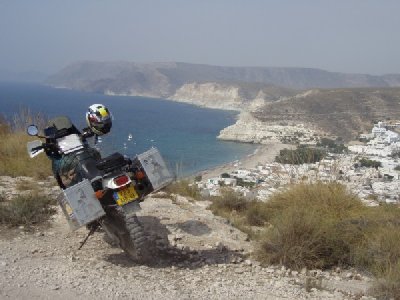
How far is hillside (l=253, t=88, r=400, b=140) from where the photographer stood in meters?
A: 64.8

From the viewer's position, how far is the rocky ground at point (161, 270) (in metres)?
4.13

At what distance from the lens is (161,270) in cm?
480

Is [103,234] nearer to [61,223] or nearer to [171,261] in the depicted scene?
[61,223]

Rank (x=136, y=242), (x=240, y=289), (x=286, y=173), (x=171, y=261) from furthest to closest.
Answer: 1. (x=286, y=173)
2. (x=171, y=261)
3. (x=136, y=242)
4. (x=240, y=289)

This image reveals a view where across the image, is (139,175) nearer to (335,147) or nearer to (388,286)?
(388,286)

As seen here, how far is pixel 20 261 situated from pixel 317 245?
3350 mm

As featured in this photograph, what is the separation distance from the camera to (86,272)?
4.47m

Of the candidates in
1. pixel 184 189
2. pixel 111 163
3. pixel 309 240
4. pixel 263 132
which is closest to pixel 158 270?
pixel 111 163

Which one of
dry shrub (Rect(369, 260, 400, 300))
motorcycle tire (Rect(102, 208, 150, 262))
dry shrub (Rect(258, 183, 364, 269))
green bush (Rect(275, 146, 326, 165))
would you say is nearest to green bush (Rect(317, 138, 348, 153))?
green bush (Rect(275, 146, 326, 165))

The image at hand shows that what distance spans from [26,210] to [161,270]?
248cm

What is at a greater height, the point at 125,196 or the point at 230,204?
the point at 125,196

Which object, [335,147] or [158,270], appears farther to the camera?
[335,147]

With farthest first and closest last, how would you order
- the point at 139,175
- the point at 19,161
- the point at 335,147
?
the point at 335,147
the point at 19,161
the point at 139,175

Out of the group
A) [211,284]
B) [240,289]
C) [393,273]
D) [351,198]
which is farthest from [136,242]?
[351,198]
